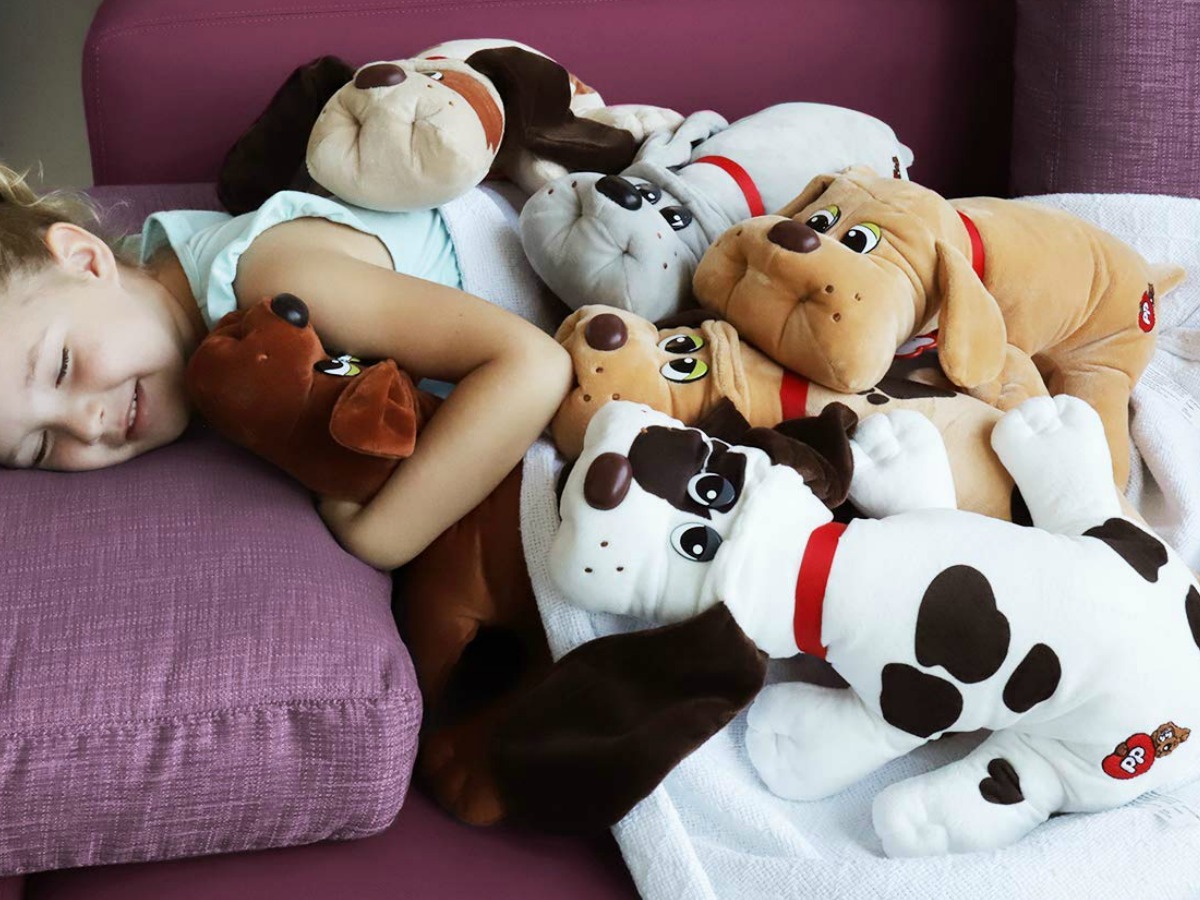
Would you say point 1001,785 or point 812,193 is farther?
point 812,193

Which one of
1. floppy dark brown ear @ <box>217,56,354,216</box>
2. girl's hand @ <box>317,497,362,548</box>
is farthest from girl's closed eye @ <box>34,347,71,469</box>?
floppy dark brown ear @ <box>217,56,354,216</box>

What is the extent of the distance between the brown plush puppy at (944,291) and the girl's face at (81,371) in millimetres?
453

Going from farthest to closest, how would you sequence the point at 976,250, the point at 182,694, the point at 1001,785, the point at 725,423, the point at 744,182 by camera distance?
the point at 744,182 → the point at 976,250 → the point at 725,423 → the point at 1001,785 → the point at 182,694

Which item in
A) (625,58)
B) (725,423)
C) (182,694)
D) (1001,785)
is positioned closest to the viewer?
(182,694)

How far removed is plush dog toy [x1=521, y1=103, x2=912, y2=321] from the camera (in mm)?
1026

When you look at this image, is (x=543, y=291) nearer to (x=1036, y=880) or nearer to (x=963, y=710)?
(x=963, y=710)

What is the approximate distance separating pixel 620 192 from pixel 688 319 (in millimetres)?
124

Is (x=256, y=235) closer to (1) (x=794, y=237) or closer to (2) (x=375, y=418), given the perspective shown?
(2) (x=375, y=418)

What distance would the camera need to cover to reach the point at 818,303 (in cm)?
92

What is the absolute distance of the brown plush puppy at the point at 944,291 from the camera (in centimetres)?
93

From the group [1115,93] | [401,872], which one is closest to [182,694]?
[401,872]

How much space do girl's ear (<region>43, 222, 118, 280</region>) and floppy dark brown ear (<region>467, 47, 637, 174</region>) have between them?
385mm

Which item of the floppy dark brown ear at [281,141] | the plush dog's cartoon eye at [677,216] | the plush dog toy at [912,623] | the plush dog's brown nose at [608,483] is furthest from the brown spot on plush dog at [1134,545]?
the floppy dark brown ear at [281,141]

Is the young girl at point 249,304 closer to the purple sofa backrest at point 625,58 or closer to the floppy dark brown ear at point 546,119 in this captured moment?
the floppy dark brown ear at point 546,119
